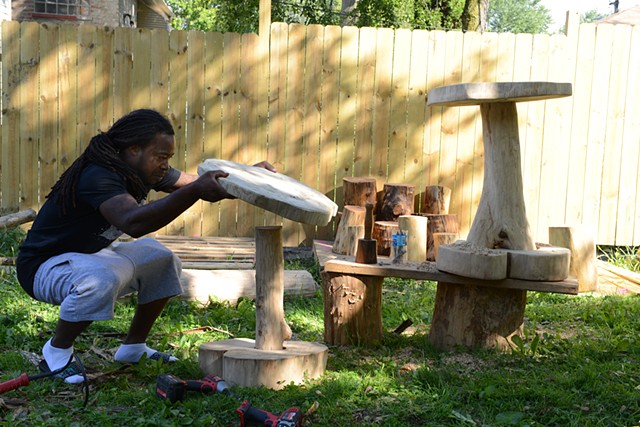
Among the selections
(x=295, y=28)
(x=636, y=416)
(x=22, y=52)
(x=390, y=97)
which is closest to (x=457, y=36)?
(x=390, y=97)

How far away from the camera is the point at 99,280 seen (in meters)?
3.46

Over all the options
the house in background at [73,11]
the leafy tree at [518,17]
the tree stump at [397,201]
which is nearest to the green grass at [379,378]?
the tree stump at [397,201]

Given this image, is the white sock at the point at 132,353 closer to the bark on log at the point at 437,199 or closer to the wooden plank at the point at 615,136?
the bark on log at the point at 437,199

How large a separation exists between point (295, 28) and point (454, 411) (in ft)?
16.1

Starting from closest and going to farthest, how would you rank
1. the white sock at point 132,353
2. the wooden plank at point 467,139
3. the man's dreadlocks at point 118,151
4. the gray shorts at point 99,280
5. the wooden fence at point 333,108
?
the gray shorts at point 99,280
the man's dreadlocks at point 118,151
the white sock at point 132,353
the wooden fence at point 333,108
the wooden plank at point 467,139

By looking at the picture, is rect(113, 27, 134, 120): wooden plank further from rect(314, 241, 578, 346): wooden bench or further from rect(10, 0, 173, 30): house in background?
rect(10, 0, 173, 30): house in background

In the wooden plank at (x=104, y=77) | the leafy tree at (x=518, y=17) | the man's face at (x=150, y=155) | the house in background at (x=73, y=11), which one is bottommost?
the man's face at (x=150, y=155)

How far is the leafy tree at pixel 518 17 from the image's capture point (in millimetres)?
83688

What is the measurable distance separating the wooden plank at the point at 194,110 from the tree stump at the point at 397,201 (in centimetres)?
188

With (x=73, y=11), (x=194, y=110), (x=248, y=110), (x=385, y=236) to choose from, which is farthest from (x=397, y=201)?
(x=73, y=11)

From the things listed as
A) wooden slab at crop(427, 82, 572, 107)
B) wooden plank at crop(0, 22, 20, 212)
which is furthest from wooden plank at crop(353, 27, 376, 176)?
wooden plank at crop(0, 22, 20, 212)

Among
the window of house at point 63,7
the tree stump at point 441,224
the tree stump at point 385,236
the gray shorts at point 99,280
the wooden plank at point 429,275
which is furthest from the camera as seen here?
the window of house at point 63,7

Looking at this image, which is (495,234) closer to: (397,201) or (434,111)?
(397,201)

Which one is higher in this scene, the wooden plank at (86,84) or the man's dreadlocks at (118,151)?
the wooden plank at (86,84)
